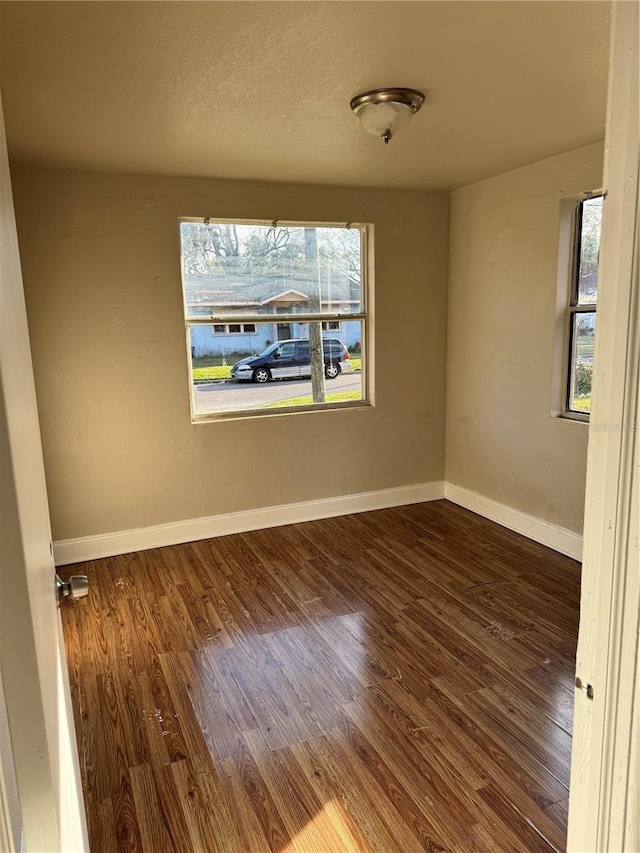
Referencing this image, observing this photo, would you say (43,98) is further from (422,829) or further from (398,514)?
(398,514)

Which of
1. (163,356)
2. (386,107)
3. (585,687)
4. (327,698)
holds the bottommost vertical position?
(327,698)

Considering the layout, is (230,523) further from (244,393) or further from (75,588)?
(75,588)

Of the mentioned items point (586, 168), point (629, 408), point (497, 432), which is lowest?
point (497, 432)

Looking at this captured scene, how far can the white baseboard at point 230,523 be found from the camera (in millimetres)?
3479

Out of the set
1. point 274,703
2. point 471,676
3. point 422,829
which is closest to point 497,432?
point 471,676

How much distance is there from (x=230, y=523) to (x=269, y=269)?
176cm

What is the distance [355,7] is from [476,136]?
1379mm

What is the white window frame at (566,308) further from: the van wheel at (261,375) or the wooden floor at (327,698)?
the van wheel at (261,375)

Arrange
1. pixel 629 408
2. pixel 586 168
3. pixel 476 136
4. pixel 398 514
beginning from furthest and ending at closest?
pixel 398 514
pixel 586 168
pixel 476 136
pixel 629 408

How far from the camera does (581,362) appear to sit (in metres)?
3.30

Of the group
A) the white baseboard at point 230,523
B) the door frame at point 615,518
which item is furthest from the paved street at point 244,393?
the door frame at point 615,518

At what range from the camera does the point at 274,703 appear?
2.14 m

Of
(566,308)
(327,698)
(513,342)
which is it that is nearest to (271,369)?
(513,342)

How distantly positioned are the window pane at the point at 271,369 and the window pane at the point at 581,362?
57.4 inches
